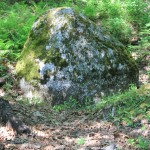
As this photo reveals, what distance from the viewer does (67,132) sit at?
546 centimetres

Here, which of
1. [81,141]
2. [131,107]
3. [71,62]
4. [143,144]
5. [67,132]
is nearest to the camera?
[143,144]

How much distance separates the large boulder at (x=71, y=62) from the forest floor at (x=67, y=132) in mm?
812

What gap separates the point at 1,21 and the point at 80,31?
11.5 ft

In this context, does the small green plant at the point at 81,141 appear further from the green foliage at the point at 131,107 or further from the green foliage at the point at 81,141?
the green foliage at the point at 131,107

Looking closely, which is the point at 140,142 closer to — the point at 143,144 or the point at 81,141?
the point at 143,144

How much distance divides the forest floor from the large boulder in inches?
32.0

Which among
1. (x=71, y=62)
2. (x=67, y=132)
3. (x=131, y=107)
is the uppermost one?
(x=71, y=62)

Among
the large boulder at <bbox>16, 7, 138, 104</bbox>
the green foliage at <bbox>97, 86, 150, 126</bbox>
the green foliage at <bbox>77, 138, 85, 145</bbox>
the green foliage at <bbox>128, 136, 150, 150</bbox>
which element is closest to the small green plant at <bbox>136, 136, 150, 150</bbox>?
the green foliage at <bbox>128, 136, 150, 150</bbox>

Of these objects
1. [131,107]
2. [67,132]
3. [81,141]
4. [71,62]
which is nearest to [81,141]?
[81,141]

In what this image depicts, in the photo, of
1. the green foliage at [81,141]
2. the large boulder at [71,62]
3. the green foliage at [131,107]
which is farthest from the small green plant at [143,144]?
the large boulder at [71,62]

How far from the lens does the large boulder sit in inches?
291

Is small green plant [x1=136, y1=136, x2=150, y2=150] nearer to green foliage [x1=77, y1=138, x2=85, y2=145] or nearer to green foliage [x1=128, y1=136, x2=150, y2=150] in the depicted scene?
green foliage [x1=128, y1=136, x2=150, y2=150]

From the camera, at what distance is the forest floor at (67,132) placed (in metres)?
4.75

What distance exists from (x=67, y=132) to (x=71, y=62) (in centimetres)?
241
